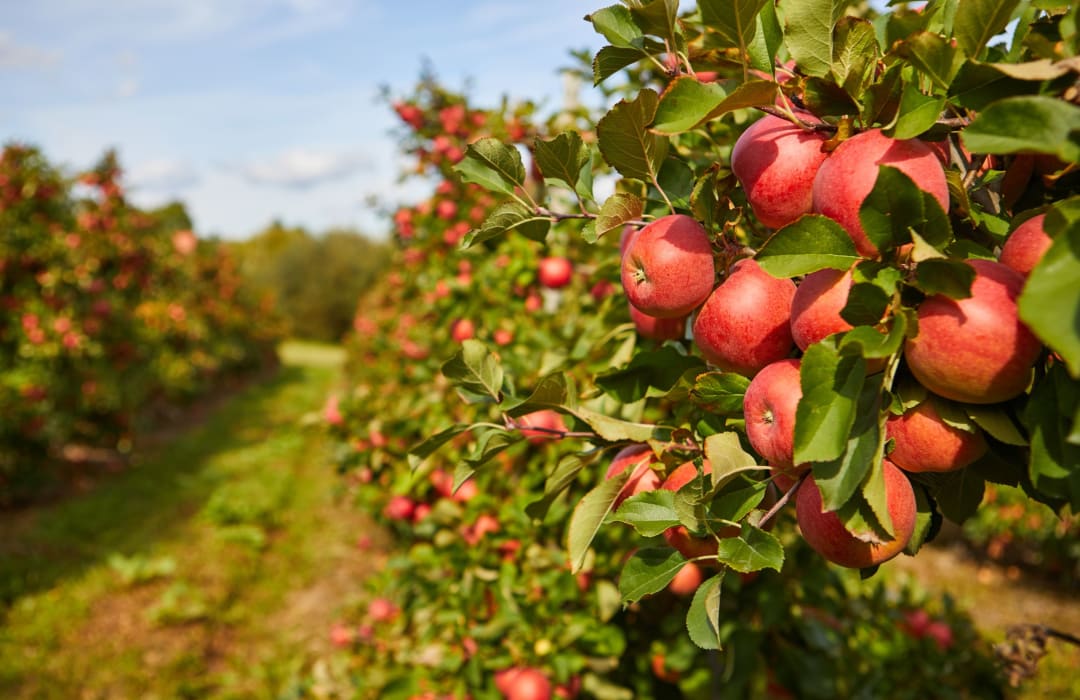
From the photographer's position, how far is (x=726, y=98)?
2.46 feet

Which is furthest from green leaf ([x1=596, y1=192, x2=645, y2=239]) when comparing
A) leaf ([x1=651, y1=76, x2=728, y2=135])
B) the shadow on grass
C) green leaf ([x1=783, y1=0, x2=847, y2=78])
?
the shadow on grass

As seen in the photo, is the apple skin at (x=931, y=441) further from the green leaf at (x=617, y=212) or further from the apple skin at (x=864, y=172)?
the green leaf at (x=617, y=212)

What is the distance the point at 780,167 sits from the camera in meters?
0.83

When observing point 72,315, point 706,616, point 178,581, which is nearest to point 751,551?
point 706,616

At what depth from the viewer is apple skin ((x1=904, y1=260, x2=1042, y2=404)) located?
26.0 inches

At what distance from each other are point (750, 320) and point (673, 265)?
113 mm

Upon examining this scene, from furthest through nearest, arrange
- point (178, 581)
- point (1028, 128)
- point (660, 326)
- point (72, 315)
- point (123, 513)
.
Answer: point (72, 315)
point (123, 513)
point (178, 581)
point (660, 326)
point (1028, 128)

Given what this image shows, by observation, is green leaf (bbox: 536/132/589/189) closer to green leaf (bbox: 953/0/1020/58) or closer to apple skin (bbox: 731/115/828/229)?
apple skin (bbox: 731/115/828/229)

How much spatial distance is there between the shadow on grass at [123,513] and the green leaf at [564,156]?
552cm

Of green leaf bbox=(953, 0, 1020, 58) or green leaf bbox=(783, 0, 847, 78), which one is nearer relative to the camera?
green leaf bbox=(953, 0, 1020, 58)

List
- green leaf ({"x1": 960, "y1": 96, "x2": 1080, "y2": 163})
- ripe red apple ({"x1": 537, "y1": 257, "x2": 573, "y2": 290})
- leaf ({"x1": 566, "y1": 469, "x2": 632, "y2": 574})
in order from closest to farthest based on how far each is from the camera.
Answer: green leaf ({"x1": 960, "y1": 96, "x2": 1080, "y2": 163}) → leaf ({"x1": 566, "y1": 469, "x2": 632, "y2": 574}) → ripe red apple ({"x1": 537, "y1": 257, "x2": 573, "y2": 290})

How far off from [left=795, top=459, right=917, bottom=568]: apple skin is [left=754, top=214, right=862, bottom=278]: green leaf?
22 centimetres

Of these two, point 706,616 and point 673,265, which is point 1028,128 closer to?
point 673,265

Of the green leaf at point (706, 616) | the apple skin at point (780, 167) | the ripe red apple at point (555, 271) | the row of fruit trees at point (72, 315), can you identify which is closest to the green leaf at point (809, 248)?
the apple skin at point (780, 167)
